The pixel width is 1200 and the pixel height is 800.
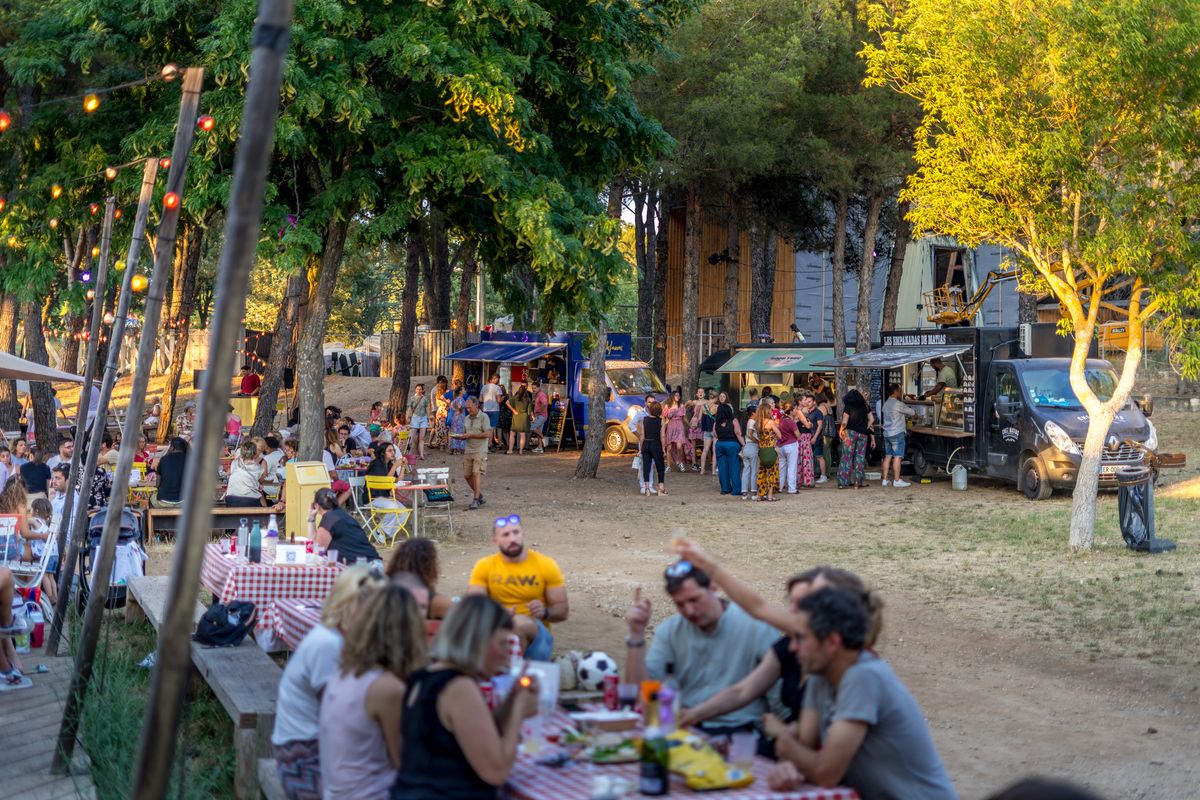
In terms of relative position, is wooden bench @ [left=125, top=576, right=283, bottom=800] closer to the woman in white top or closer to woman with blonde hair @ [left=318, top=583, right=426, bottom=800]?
woman with blonde hair @ [left=318, top=583, right=426, bottom=800]

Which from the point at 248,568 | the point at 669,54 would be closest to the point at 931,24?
the point at 669,54

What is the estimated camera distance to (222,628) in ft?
27.7

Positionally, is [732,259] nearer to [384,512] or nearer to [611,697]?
[384,512]

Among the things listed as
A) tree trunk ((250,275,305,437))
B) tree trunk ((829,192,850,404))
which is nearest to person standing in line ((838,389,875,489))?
tree trunk ((829,192,850,404))

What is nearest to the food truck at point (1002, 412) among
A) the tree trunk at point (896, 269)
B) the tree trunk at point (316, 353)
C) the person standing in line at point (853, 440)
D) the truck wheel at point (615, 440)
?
the person standing in line at point (853, 440)

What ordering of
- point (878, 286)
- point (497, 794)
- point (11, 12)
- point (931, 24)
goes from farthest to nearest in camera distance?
point (878, 286) < point (11, 12) < point (931, 24) < point (497, 794)

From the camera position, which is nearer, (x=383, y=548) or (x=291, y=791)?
(x=291, y=791)

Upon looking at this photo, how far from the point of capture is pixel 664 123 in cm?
2728

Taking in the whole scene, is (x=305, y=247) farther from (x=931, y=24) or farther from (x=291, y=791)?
(x=291, y=791)

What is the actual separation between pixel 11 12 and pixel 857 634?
17928mm

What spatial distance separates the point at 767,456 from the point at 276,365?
10097mm

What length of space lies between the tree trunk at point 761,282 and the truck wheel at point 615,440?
782cm

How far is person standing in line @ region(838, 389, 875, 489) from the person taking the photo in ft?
73.5

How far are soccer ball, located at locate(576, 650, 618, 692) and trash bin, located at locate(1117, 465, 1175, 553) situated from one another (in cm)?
989
